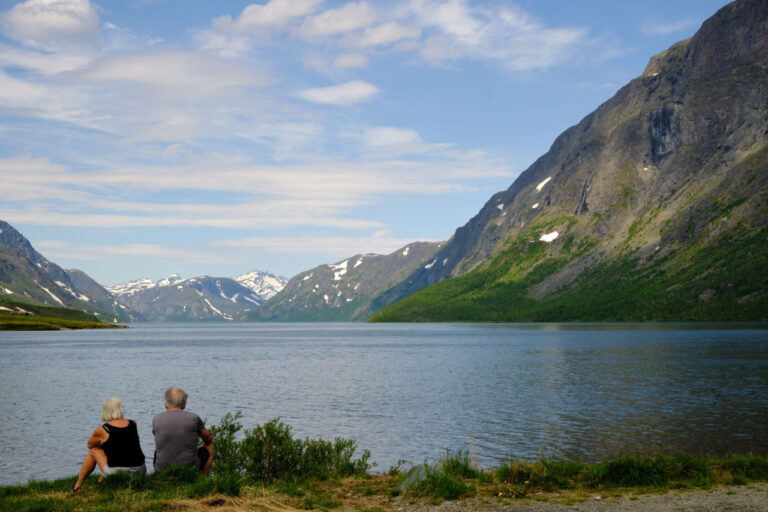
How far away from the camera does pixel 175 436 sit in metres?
19.2

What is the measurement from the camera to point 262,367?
102 meters

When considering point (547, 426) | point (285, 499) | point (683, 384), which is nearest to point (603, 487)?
point (285, 499)

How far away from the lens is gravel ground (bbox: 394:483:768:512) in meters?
17.6

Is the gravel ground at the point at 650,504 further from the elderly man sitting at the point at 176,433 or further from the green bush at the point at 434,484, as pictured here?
the elderly man sitting at the point at 176,433

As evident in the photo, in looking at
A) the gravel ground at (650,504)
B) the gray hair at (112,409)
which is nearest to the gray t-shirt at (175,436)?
the gray hair at (112,409)

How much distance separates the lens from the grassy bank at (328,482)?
17.9 m

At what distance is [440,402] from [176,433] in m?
42.0

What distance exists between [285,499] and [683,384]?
190ft

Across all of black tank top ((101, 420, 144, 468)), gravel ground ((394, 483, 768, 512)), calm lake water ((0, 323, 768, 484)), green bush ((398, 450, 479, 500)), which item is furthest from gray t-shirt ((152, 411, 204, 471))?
calm lake water ((0, 323, 768, 484))

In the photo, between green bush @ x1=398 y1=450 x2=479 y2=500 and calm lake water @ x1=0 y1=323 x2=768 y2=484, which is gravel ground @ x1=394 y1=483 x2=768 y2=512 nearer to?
green bush @ x1=398 y1=450 x2=479 y2=500

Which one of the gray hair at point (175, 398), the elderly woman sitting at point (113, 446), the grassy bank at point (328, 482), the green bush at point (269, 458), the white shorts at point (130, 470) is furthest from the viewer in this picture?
the green bush at point (269, 458)

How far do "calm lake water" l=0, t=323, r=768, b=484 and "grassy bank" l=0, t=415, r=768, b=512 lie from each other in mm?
10659

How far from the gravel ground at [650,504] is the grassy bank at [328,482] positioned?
55 cm

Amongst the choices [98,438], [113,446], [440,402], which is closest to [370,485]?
[113,446]
